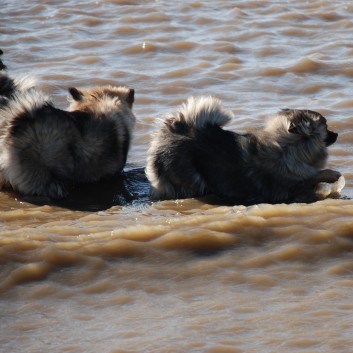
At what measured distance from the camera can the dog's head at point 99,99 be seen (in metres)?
7.30

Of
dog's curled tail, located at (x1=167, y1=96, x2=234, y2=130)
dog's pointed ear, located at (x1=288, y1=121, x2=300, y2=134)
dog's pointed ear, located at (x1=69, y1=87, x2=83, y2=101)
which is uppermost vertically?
dog's pointed ear, located at (x1=69, y1=87, x2=83, y2=101)

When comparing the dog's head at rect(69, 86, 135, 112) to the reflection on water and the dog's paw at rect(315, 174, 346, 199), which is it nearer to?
the reflection on water

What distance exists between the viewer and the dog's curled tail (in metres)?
6.80

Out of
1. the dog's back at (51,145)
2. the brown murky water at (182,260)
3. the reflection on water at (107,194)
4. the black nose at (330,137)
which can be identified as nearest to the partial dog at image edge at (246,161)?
the black nose at (330,137)

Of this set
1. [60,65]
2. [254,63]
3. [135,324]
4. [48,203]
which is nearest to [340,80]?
[254,63]

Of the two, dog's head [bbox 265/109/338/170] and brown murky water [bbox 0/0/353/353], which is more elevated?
dog's head [bbox 265/109/338/170]

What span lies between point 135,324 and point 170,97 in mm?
4840

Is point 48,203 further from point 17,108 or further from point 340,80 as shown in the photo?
point 340,80

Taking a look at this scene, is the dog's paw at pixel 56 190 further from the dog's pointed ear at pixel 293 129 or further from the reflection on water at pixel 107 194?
the dog's pointed ear at pixel 293 129

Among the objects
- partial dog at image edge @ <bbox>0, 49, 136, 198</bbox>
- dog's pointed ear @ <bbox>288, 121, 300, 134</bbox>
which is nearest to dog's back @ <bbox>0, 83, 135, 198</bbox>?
partial dog at image edge @ <bbox>0, 49, 136, 198</bbox>

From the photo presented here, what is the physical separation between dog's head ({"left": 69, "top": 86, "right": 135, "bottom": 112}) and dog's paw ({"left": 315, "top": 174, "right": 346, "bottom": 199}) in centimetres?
179

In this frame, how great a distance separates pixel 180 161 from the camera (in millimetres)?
6695

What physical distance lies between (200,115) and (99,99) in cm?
101

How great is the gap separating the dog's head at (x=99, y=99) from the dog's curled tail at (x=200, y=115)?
0.71m
